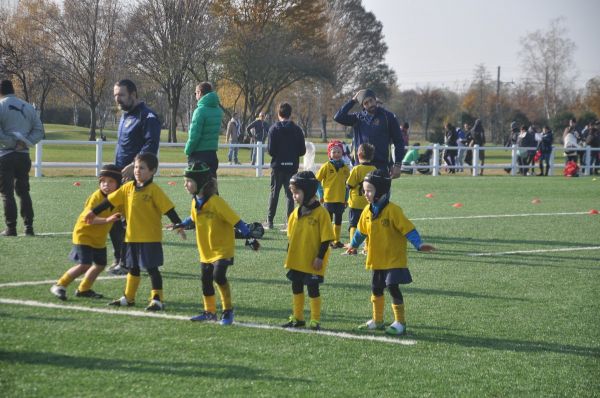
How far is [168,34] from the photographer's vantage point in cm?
5262

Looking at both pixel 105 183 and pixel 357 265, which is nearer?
pixel 105 183

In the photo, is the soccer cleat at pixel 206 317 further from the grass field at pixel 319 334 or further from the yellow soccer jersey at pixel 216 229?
the yellow soccer jersey at pixel 216 229

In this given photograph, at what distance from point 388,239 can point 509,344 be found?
52.9 inches

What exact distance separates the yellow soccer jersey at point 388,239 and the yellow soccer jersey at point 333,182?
18.2ft

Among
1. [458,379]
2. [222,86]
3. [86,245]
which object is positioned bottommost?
[458,379]

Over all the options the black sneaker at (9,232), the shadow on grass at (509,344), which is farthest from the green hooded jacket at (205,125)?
the shadow on grass at (509,344)

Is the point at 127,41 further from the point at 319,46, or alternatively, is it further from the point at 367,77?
the point at 367,77

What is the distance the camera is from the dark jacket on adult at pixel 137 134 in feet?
31.7

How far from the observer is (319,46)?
213 feet

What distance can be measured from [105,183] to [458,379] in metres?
4.33

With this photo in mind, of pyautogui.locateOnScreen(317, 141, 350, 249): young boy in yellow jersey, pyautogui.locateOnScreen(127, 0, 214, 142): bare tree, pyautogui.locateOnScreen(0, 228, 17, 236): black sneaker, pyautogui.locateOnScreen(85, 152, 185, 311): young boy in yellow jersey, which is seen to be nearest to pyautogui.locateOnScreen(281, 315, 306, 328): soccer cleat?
pyautogui.locateOnScreen(85, 152, 185, 311): young boy in yellow jersey

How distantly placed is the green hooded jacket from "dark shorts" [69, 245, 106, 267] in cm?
373

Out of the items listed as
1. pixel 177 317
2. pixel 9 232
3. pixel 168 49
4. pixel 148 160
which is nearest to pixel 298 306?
pixel 177 317

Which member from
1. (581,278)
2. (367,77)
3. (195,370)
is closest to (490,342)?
(195,370)
